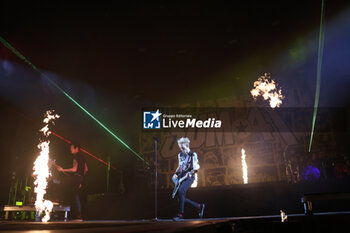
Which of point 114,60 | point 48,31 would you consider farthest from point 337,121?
point 48,31

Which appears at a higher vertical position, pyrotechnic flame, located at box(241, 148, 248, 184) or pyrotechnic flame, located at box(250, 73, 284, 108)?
pyrotechnic flame, located at box(250, 73, 284, 108)

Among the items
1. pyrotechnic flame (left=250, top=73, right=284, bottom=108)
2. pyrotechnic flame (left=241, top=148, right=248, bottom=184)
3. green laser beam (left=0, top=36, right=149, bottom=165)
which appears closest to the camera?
green laser beam (left=0, top=36, right=149, bottom=165)

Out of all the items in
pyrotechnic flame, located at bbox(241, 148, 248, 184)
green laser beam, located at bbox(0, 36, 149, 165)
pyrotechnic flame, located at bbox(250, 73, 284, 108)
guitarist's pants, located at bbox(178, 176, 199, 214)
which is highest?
pyrotechnic flame, located at bbox(250, 73, 284, 108)

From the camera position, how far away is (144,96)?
9.59 m

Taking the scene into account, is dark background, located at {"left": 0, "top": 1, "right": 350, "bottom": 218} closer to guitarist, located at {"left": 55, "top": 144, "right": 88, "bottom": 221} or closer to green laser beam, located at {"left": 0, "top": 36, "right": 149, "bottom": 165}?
green laser beam, located at {"left": 0, "top": 36, "right": 149, "bottom": 165}

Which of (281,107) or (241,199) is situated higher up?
(281,107)

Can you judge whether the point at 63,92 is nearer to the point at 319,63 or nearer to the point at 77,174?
the point at 77,174

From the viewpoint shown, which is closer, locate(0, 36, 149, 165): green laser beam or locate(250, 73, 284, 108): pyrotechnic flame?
locate(0, 36, 149, 165): green laser beam

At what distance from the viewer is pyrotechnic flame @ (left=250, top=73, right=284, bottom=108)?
31.8ft

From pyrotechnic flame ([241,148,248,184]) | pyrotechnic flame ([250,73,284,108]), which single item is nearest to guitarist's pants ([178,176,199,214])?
pyrotechnic flame ([241,148,248,184])

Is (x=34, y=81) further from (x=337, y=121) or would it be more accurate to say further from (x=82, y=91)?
(x=337, y=121)

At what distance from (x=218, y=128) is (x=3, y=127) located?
7759mm

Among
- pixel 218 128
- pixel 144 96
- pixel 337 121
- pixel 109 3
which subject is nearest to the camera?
pixel 109 3

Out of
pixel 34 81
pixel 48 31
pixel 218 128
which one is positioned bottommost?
pixel 218 128
